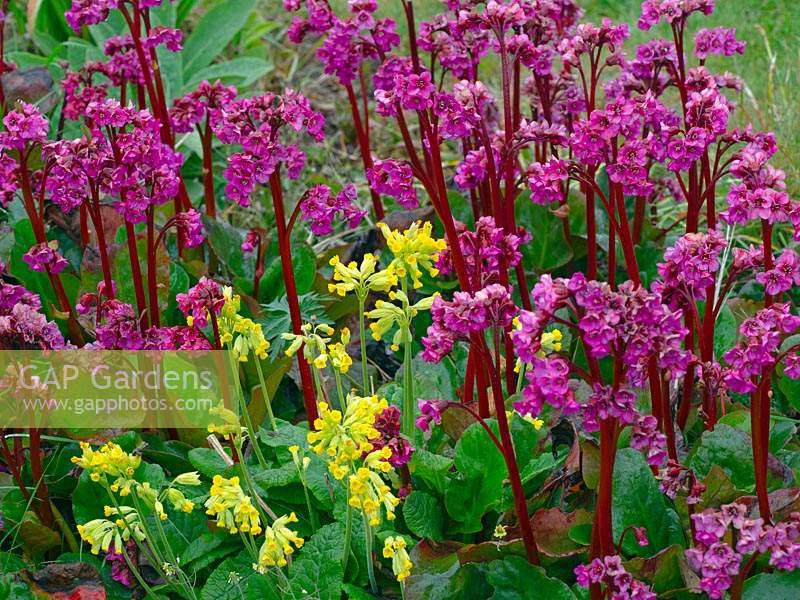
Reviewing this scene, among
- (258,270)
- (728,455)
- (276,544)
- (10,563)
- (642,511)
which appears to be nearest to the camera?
(276,544)

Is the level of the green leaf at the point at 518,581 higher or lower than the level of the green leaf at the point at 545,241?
lower

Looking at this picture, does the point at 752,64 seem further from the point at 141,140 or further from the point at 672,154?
the point at 141,140

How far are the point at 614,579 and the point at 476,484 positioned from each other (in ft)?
1.73

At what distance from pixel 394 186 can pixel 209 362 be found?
73 cm

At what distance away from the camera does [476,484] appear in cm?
246

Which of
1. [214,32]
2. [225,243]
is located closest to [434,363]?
[225,243]

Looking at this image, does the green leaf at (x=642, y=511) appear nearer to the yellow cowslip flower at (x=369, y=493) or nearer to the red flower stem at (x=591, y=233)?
the yellow cowslip flower at (x=369, y=493)

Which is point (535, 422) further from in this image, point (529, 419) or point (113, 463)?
point (113, 463)

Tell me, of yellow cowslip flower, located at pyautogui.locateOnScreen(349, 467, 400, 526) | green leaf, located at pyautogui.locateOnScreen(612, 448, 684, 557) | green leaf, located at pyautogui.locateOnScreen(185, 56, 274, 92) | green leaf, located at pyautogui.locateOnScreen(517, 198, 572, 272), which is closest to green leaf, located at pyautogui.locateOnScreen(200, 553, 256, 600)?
yellow cowslip flower, located at pyautogui.locateOnScreen(349, 467, 400, 526)

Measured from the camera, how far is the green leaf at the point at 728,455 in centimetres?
242

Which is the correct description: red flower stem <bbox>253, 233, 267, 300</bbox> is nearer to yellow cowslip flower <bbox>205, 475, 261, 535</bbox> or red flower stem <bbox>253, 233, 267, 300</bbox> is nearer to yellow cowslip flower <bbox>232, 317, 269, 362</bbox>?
yellow cowslip flower <bbox>232, 317, 269, 362</bbox>

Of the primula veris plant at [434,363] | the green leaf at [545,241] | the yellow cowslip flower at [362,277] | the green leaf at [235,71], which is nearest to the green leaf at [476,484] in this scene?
the primula veris plant at [434,363]

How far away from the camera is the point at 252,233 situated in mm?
3082

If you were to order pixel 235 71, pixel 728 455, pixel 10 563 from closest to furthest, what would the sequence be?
1. pixel 728 455
2. pixel 10 563
3. pixel 235 71
